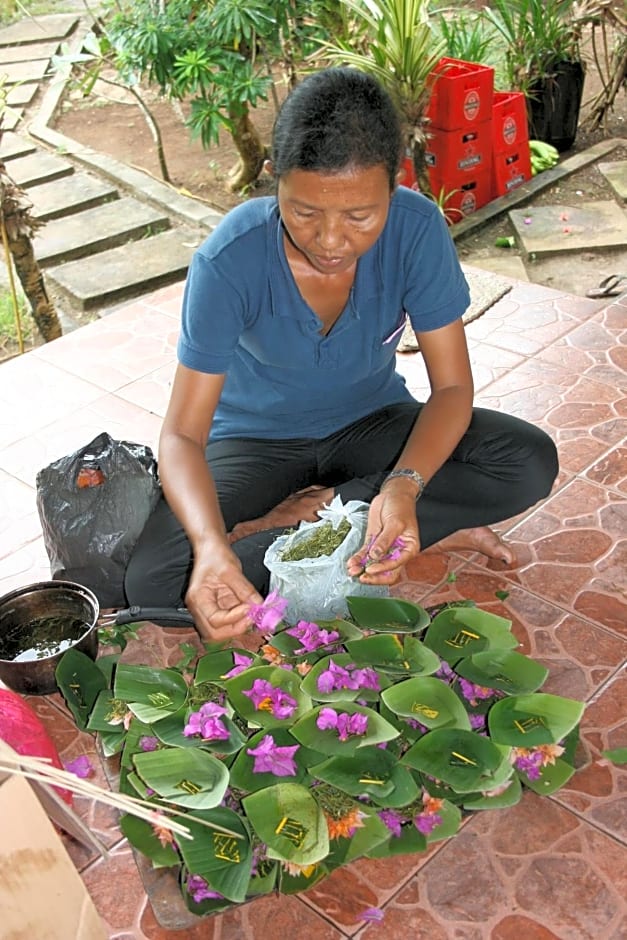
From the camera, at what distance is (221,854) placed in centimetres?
140

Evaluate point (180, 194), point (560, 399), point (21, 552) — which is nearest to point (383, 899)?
point (21, 552)

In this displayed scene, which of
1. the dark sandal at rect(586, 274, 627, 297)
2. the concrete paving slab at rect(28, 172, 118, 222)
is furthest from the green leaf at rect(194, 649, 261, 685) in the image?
the concrete paving slab at rect(28, 172, 118, 222)

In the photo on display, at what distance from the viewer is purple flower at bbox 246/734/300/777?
5.00 ft

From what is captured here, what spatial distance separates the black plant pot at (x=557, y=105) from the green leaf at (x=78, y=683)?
421 centimetres

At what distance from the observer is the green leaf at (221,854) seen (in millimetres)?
1371

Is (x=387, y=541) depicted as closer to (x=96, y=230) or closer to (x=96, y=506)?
(x=96, y=506)

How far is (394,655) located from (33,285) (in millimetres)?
2291

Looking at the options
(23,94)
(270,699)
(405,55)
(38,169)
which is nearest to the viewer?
(270,699)

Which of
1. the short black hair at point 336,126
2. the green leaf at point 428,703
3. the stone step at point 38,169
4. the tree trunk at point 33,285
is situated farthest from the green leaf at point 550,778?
the stone step at point 38,169

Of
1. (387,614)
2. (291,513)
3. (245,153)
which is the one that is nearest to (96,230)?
(245,153)

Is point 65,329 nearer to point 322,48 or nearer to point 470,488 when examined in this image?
point 322,48

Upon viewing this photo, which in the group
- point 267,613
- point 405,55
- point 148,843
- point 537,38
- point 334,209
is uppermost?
point 334,209

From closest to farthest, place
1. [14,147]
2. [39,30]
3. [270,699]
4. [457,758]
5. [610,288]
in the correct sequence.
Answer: [457,758], [270,699], [610,288], [14,147], [39,30]

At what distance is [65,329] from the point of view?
13.0 ft
